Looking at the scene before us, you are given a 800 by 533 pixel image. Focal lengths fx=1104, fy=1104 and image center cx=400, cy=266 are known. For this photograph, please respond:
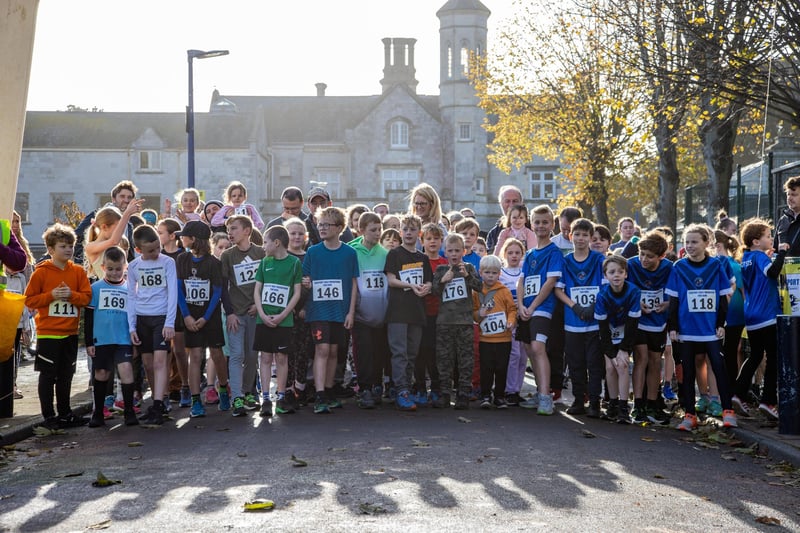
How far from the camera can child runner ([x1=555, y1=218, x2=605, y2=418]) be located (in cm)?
1083

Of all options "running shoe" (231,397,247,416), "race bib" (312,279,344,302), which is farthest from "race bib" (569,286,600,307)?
"running shoe" (231,397,247,416)

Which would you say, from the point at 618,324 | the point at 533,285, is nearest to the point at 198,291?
the point at 533,285

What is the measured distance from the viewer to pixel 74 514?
628 cm

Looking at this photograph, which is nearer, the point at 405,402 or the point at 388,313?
the point at 405,402

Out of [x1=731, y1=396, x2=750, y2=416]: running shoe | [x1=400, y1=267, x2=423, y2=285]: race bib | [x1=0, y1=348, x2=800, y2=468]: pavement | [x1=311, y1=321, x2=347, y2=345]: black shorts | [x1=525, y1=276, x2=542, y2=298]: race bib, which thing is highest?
[x1=400, y1=267, x2=423, y2=285]: race bib

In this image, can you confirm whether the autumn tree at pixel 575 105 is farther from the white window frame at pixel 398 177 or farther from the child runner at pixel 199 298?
the white window frame at pixel 398 177

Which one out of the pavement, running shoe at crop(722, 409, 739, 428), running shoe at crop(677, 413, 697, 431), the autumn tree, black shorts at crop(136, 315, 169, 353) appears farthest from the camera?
the autumn tree

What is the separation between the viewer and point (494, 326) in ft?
37.8

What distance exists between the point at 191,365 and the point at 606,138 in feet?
79.6

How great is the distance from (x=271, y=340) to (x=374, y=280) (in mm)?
1408

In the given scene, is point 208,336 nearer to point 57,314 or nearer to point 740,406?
point 57,314

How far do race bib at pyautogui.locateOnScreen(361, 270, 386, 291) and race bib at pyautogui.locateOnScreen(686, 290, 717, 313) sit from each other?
3.22 meters

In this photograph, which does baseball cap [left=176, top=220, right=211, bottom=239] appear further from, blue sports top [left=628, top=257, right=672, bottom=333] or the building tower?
the building tower

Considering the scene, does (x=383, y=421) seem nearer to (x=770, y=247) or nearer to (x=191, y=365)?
(x=191, y=365)
